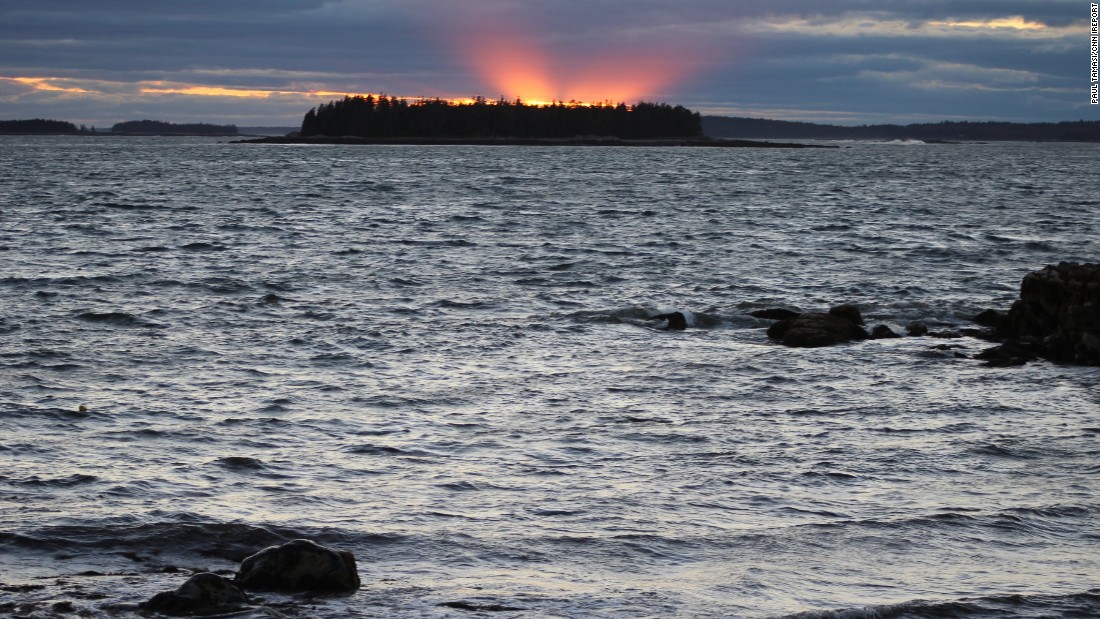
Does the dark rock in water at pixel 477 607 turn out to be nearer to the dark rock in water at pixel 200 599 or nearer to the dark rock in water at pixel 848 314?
the dark rock in water at pixel 200 599

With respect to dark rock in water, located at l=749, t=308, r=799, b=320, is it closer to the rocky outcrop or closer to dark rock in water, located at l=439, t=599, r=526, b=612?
the rocky outcrop

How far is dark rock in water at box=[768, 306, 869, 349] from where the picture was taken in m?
20.9

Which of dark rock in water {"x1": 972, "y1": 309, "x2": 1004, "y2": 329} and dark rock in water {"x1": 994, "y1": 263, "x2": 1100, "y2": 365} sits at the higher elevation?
dark rock in water {"x1": 994, "y1": 263, "x2": 1100, "y2": 365}

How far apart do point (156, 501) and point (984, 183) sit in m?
92.8

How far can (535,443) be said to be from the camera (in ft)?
44.6

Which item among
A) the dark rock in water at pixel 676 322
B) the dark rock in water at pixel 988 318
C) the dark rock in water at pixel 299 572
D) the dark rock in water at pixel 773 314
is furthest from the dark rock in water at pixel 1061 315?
the dark rock in water at pixel 299 572

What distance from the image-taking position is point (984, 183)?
3740 inches

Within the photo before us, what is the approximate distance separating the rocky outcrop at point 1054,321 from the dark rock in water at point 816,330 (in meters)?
2.53

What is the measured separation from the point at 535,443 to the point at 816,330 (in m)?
9.15

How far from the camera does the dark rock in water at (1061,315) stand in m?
19.4

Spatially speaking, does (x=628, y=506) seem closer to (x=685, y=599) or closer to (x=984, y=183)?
(x=685, y=599)

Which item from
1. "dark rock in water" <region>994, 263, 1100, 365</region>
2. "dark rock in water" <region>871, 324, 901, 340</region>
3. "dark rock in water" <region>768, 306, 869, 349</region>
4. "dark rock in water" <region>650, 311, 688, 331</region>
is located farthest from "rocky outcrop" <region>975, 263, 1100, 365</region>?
"dark rock in water" <region>650, 311, 688, 331</region>

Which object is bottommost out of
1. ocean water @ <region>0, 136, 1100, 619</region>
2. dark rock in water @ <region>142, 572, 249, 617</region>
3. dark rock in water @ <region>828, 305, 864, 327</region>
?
ocean water @ <region>0, 136, 1100, 619</region>

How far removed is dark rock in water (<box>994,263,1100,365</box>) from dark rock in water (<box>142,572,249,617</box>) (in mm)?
15193
